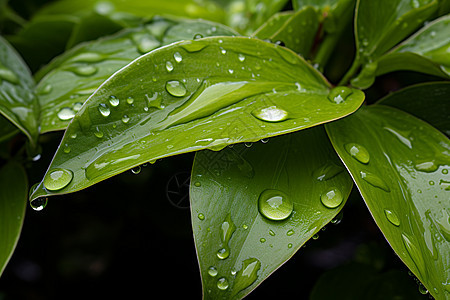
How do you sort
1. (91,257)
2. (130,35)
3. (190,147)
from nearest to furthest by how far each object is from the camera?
(190,147) → (130,35) → (91,257)

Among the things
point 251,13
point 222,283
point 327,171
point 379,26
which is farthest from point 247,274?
point 251,13

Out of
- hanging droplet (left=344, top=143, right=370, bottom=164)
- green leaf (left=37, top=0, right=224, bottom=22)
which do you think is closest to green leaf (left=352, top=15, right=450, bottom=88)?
hanging droplet (left=344, top=143, right=370, bottom=164)

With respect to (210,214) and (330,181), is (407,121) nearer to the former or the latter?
(330,181)

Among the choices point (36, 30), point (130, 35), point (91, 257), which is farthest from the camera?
point (91, 257)

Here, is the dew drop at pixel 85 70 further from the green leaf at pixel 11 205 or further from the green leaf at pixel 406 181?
the green leaf at pixel 406 181

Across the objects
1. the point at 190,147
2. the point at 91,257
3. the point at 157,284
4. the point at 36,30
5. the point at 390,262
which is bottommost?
the point at 91,257

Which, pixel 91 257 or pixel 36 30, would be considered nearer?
pixel 36 30

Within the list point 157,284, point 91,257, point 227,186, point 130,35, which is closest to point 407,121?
point 227,186
